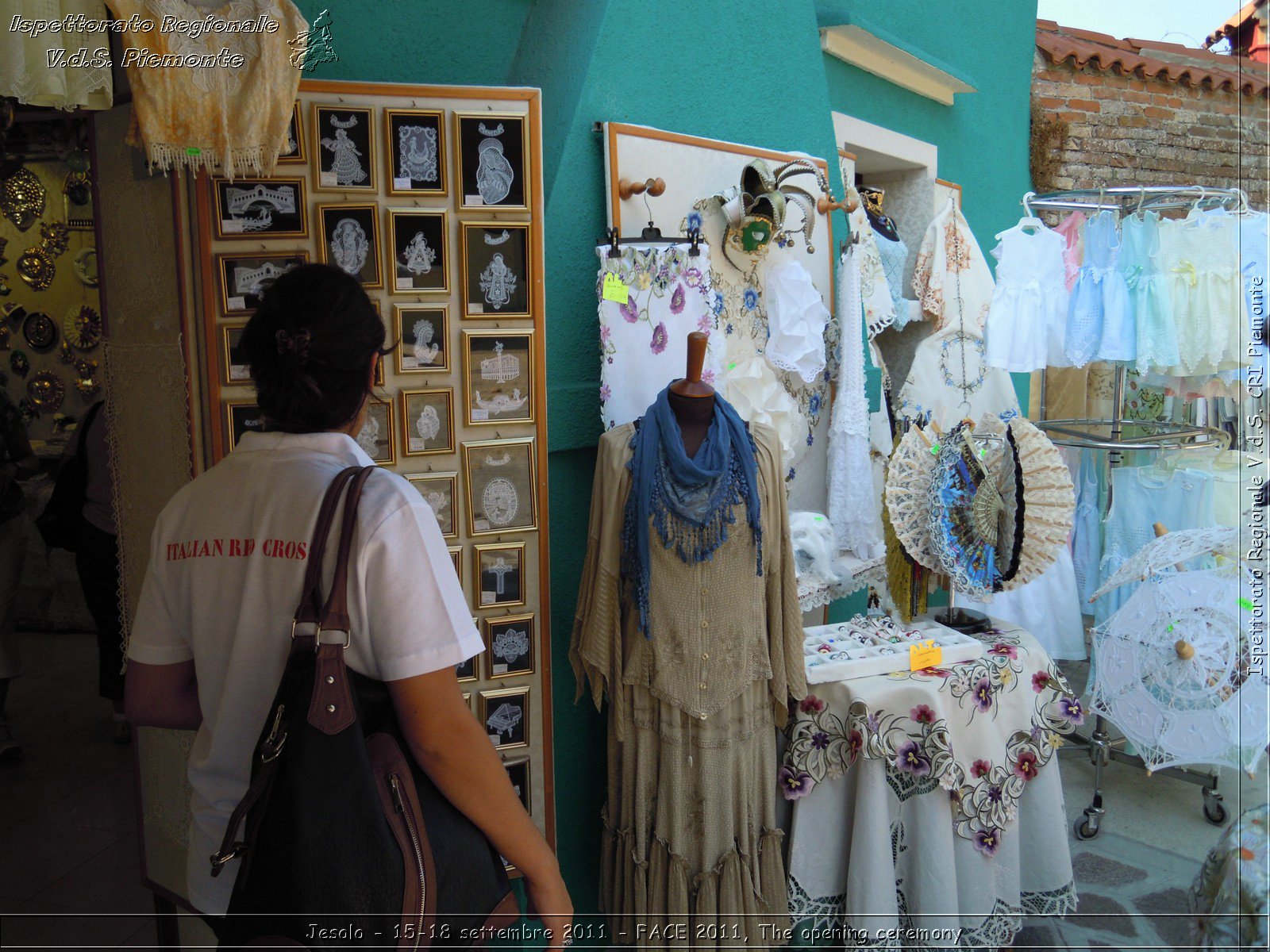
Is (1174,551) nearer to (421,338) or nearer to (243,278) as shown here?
(421,338)

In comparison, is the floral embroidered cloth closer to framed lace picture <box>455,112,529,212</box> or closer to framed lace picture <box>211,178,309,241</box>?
framed lace picture <box>455,112,529,212</box>

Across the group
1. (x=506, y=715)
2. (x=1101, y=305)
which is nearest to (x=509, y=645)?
(x=506, y=715)

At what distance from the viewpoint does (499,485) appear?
266 cm

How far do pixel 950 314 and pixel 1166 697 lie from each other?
2.52 m

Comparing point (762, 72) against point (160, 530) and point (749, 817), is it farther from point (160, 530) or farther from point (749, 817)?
point (160, 530)

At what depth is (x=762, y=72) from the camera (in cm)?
363

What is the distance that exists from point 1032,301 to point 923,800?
112 inches

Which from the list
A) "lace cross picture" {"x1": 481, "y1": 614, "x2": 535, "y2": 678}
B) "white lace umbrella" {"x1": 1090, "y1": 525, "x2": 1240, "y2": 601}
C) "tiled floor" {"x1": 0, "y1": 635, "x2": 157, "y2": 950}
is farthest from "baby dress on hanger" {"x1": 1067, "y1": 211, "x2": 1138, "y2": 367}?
"tiled floor" {"x1": 0, "y1": 635, "x2": 157, "y2": 950}

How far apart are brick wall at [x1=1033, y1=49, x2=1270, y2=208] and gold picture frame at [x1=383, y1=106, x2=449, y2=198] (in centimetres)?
588

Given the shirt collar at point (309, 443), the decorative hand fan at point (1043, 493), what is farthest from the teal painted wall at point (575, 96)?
the shirt collar at point (309, 443)

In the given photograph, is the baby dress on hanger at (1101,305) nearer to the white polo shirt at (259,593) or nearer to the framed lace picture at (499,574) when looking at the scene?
the framed lace picture at (499,574)

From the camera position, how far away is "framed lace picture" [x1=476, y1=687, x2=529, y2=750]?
266cm

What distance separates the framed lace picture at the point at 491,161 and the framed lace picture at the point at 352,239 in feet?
0.84

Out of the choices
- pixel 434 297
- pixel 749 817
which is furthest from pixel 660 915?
pixel 434 297
